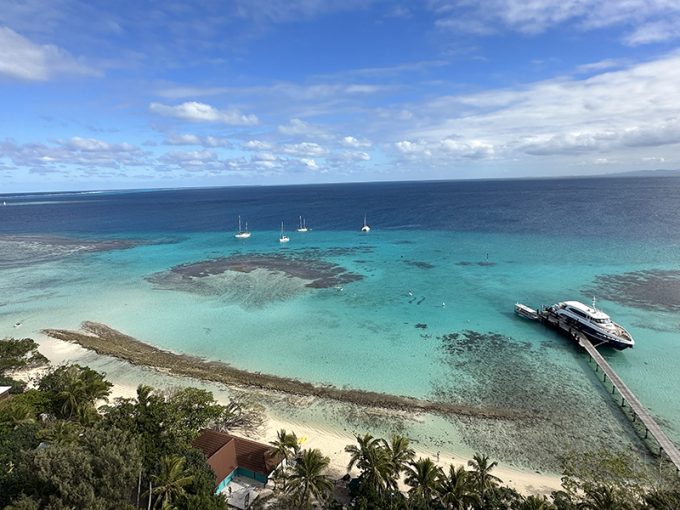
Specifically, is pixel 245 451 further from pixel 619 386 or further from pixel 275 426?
pixel 619 386

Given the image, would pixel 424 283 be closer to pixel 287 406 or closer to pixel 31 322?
pixel 287 406

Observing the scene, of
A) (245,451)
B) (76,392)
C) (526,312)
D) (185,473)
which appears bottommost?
(245,451)

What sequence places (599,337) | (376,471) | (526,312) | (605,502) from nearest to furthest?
(605,502)
(376,471)
(599,337)
(526,312)

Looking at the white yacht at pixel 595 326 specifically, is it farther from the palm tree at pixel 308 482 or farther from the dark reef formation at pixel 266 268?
the palm tree at pixel 308 482

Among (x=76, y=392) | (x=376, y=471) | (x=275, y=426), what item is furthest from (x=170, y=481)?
(x=76, y=392)

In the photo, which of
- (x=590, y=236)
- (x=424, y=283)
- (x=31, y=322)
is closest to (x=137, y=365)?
(x=31, y=322)

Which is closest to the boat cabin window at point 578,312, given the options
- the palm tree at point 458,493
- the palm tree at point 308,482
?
the palm tree at point 458,493
